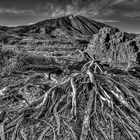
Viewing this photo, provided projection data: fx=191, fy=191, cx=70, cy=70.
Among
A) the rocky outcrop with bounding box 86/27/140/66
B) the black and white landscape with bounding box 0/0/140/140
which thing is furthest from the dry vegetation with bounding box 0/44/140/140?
the rocky outcrop with bounding box 86/27/140/66

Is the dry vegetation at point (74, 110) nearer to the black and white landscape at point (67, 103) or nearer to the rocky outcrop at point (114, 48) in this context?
the black and white landscape at point (67, 103)

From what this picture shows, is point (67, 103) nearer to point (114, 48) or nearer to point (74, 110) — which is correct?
point (74, 110)

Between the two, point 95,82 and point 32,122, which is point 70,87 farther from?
point 32,122

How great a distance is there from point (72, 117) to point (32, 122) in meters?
0.53

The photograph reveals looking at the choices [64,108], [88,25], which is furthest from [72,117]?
[88,25]

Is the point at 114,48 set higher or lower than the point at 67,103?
higher

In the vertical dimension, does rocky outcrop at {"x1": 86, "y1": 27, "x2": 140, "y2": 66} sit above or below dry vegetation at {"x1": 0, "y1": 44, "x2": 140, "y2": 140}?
above

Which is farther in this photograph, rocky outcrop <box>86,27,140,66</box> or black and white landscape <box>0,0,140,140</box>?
rocky outcrop <box>86,27,140,66</box>

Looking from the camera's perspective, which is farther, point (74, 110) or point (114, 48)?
point (114, 48)

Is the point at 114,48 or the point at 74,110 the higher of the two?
the point at 114,48

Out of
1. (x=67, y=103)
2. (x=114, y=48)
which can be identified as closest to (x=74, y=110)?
(x=67, y=103)

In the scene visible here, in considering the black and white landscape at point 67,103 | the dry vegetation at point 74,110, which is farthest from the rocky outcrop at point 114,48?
the dry vegetation at point 74,110

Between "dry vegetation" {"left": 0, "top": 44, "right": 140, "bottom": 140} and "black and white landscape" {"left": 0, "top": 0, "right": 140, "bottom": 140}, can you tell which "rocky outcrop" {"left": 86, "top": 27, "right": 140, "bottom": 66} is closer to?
"black and white landscape" {"left": 0, "top": 0, "right": 140, "bottom": 140}

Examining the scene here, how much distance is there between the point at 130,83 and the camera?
3.52 metres
